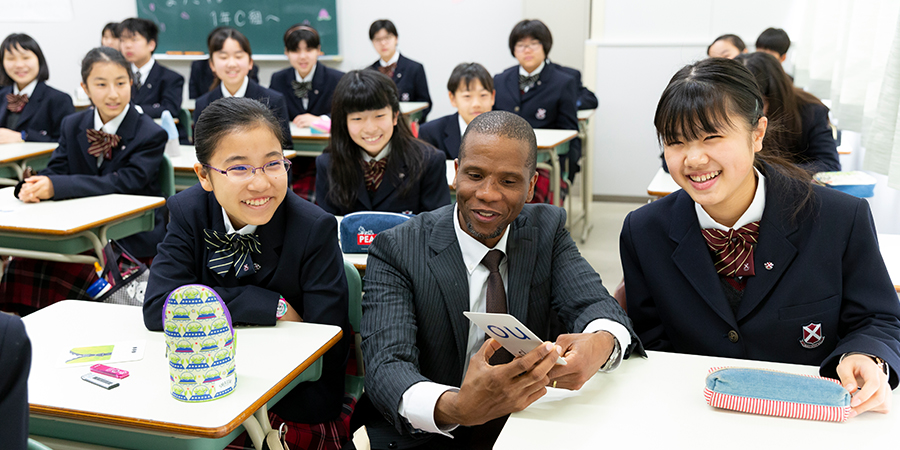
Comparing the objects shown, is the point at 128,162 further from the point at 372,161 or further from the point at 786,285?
the point at 786,285

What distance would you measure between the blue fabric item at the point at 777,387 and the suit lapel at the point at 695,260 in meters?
0.24

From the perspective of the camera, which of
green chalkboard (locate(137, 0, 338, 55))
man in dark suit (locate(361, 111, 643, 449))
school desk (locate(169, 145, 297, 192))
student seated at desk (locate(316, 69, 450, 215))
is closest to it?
man in dark suit (locate(361, 111, 643, 449))

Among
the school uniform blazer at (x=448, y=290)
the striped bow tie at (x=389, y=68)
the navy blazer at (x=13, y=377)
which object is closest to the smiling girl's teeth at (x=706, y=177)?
the school uniform blazer at (x=448, y=290)

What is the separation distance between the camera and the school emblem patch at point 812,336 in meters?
1.48

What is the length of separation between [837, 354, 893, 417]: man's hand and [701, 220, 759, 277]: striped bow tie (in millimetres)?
271

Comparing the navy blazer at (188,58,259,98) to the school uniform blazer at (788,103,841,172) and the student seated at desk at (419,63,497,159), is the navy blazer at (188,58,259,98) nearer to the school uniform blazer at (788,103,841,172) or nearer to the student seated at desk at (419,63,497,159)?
the student seated at desk at (419,63,497,159)

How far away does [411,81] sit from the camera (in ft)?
20.5

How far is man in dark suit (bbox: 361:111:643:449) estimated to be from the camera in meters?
1.44

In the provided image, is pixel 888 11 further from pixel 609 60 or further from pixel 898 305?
pixel 609 60

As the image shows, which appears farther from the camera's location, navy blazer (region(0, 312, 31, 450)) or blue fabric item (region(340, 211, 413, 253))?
blue fabric item (region(340, 211, 413, 253))

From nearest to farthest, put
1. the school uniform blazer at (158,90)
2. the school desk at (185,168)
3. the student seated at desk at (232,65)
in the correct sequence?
the school desk at (185,168) < the student seated at desk at (232,65) < the school uniform blazer at (158,90)

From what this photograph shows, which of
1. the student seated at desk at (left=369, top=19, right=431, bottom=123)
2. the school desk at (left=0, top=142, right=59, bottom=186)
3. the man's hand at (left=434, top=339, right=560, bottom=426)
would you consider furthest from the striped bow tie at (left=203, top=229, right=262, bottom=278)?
the student seated at desk at (left=369, top=19, right=431, bottom=123)

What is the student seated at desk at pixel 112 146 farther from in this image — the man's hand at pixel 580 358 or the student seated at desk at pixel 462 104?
the man's hand at pixel 580 358

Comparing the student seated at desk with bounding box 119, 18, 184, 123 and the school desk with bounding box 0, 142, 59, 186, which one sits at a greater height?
the student seated at desk with bounding box 119, 18, 184, 123
